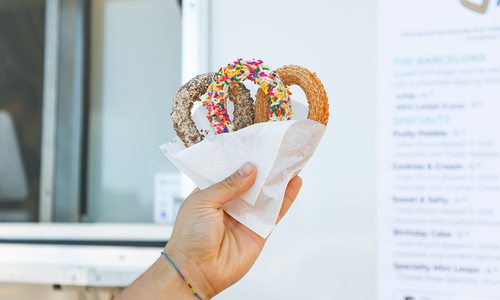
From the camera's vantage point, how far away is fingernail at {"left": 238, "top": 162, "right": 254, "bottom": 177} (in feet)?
3.09

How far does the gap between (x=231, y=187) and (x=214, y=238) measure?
12cm

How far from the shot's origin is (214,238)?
38.9 inches

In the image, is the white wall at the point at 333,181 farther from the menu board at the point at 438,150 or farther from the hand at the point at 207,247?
the hand at the point at 207,247

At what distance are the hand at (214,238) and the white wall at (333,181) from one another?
51 cm

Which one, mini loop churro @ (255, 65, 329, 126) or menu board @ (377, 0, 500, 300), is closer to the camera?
mini loop churro @ (255, 65, 329, 126)

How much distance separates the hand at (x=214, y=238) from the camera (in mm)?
959

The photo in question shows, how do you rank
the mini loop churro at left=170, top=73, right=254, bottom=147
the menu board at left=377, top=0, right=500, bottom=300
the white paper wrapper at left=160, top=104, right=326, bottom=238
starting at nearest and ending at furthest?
the white paper wrapper at left=160, top=104, right=326, bottom=238 < the mini loop churro at left=170, top=73, right=254, bottom=147 < the menu board at left=377, top=0, right=500, bottom=300

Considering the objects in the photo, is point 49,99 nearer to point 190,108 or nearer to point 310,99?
point 190,108

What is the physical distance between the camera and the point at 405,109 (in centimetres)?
153

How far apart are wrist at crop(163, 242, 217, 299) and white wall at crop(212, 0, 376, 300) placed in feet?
1.87

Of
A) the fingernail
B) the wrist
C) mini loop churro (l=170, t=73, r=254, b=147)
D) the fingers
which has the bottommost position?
the wrist

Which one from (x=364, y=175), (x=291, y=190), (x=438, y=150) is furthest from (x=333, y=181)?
(x=291, y=190)

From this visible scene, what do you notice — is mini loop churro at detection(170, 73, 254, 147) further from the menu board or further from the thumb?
the menu board

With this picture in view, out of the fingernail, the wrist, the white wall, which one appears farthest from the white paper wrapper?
the white wall
